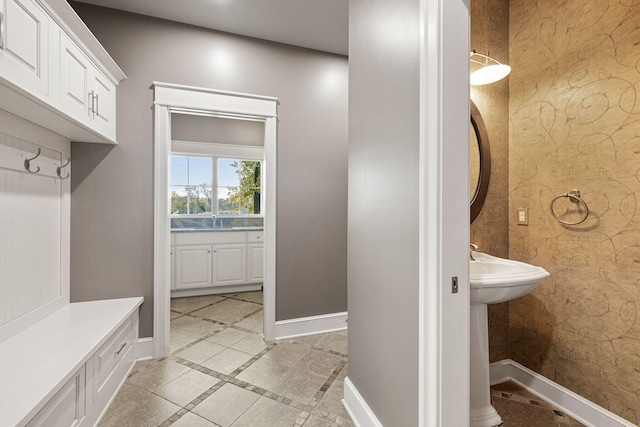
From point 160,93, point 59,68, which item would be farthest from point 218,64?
point 59,68

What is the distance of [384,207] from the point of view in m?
1.41

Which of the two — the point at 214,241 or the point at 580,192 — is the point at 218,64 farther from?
the point at 580,192

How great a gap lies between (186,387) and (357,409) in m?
1.18

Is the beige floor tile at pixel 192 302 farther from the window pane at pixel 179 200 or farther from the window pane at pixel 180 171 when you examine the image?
the window pane at pixel 180 171

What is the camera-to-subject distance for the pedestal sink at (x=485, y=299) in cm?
139

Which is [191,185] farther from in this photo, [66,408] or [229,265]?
[66,408]

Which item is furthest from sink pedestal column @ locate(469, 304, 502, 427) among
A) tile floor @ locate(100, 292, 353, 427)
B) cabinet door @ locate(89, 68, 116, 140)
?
cabinet door @ locate(89, 68, 116, 140)

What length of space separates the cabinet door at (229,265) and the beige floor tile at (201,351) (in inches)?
63.0

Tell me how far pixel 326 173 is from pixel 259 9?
4.94 ft

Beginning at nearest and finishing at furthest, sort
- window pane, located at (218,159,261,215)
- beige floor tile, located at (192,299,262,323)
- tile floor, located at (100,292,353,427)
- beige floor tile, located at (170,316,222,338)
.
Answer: tile floor, located at (100,292,353,427) < beige floor tile, located at (170,316,222,338) < beige floor tile, located at (192,299,262,323) < window pane, located at (218,159,261,215)

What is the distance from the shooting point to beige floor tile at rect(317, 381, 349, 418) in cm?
175

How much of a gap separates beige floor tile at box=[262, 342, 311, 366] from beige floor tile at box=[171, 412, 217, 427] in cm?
74

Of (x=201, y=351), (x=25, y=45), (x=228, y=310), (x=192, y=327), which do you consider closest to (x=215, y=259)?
(x=228, y=310)

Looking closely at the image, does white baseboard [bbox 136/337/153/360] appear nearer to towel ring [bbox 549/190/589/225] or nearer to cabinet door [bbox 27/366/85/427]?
cabinet door [bbox 27/366/85/427]
